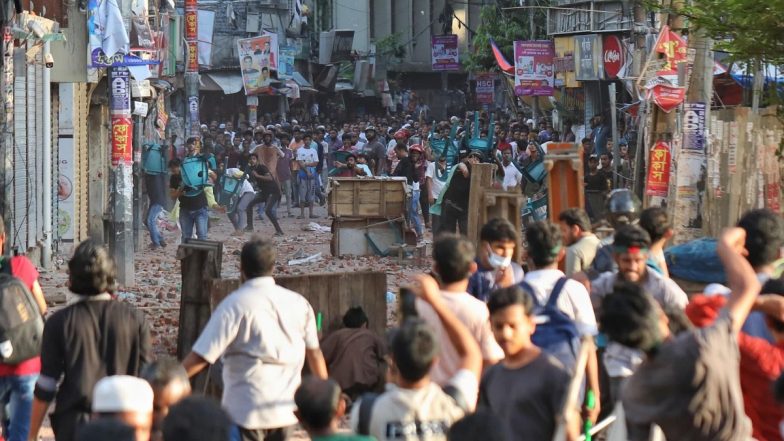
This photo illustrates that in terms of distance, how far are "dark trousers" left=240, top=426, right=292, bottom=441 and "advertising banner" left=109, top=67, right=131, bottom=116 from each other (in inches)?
458

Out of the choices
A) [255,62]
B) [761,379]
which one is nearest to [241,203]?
[761,379]

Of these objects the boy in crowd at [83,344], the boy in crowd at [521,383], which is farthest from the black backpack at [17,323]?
the boy in crowd at [521,383]

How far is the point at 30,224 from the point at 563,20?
33.9 meters

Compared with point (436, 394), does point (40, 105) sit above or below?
above

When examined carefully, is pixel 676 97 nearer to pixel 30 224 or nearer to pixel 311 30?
pixel 30 224

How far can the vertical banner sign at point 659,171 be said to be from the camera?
47.7 ft

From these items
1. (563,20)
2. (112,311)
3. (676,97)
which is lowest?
(112,311)

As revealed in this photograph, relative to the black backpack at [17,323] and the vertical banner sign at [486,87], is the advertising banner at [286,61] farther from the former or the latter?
the black backpack at [17,323]

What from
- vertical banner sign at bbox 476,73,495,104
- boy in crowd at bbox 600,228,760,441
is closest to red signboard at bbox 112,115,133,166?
boy in crowd at bbox 600,228,760,441

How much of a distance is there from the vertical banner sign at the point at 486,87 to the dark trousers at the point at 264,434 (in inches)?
2423

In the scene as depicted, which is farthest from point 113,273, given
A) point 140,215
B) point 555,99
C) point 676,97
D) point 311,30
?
point 311,30

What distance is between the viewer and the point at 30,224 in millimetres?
17688

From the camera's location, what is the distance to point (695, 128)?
1380 cm

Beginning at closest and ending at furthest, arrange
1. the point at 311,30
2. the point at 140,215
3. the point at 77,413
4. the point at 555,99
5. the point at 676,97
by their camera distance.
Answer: the point at 77,413, the point at 676,97, the point at 140,215, the point at 555,99, the point at 311,30
